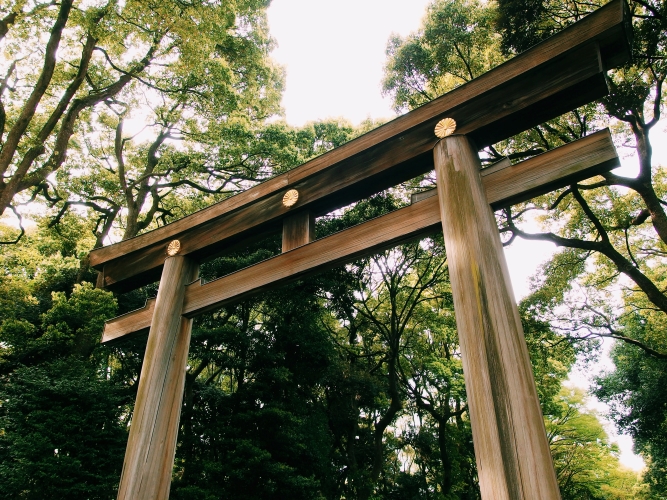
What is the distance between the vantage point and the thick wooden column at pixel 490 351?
1.92 m

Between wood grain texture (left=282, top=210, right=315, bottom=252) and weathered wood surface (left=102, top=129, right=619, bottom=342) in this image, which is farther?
wood grain texture (left=282, top=210, right=315, bottom=252)

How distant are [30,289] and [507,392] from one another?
9971 millimetres

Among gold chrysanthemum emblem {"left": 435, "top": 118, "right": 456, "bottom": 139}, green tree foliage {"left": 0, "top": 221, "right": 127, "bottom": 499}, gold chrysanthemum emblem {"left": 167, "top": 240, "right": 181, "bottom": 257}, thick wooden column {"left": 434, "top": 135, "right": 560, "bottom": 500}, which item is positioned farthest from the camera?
green tree foliage {"left": 0, "top": 221, "right": 127, "bottom": 499}

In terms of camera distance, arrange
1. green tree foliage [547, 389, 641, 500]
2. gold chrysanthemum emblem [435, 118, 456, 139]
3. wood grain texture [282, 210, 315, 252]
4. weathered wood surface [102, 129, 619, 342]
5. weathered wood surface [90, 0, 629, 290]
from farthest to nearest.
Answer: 1. green tree foliage [547, 389, 641, 500]
2. wood grain texture [282, 210, 315, 252]
3. gold chrysanthemum emblem [435, 118, 456, 139]
4. weathered wood surface [90, 0, 629, 290]
5. weathered wood surface [102, 129, 619, 342]

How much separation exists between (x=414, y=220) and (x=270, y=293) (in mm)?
7557

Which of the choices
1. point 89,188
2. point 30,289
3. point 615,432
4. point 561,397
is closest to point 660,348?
point 615,432

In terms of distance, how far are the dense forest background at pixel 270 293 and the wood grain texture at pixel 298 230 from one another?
19.3ft

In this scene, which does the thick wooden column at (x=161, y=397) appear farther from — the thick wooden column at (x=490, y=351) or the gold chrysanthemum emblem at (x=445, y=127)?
the gold chrysanthemum emblem at (x=445, y=127)

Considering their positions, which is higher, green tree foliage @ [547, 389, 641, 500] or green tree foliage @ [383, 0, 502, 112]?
green tree foliage @ [383, 0, 502, 112]

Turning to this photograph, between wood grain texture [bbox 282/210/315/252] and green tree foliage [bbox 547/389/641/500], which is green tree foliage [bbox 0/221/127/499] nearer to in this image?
wood grain texture [bbox 282/210/315/252]

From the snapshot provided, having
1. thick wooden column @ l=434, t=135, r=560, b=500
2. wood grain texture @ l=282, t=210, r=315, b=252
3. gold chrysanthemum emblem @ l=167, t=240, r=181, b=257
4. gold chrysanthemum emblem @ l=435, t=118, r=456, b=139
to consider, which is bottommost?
thick wooden column @ l=434, t=135, r=560, b=500

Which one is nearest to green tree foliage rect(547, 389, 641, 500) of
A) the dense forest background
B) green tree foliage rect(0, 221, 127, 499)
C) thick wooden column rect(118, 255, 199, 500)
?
the dense forest background

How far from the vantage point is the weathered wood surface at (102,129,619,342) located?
2.37 m

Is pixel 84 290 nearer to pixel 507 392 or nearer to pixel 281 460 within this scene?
pixel 281 460
